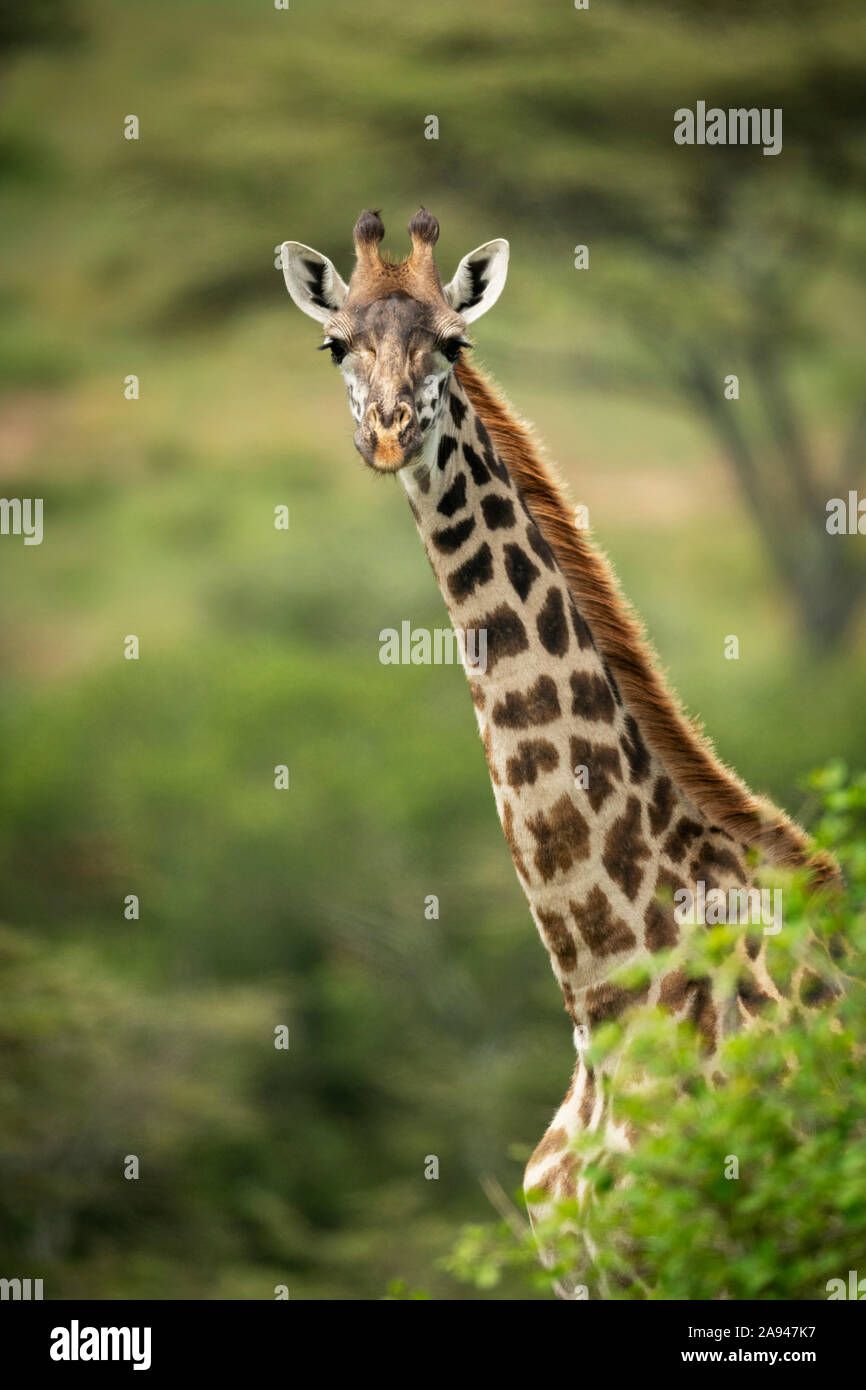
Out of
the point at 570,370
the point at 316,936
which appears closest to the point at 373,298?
the point at 316,936

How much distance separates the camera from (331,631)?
3838 cm

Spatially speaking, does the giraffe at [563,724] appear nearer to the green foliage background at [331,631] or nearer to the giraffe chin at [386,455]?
the giraffe chin at [386,455]

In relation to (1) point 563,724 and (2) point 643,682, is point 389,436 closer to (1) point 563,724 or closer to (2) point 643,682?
(1) point 563,724

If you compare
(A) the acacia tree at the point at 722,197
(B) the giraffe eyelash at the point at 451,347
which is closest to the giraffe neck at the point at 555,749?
(B) the giraffe eyelash at the point at 451,347

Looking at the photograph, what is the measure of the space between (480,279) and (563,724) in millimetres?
1998

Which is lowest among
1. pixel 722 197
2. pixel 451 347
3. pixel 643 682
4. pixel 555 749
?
pixel 555 749

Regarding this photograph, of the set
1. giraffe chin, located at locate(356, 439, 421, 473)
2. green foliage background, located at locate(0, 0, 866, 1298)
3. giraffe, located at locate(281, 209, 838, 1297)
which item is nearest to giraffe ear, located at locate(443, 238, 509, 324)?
giraffe, located at locate(281, 209, 838, 1297)

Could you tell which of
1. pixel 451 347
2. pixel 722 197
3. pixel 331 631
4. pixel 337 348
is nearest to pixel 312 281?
pixel 337 348

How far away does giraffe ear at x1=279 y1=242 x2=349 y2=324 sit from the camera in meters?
8.03

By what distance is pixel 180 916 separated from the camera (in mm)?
31203

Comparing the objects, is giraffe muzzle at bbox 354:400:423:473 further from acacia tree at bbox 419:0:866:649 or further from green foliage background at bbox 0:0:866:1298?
acacia tree at bbox 419:0:866:649

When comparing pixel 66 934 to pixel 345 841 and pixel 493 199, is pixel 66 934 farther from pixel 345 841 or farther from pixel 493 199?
pixel 493 199

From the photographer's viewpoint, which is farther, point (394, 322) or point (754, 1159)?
point (394, 322)
